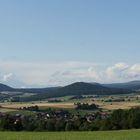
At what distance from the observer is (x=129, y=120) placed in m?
65.5

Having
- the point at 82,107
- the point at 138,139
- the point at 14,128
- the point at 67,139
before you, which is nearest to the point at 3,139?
the point at 67,139

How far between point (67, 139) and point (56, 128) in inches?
1732

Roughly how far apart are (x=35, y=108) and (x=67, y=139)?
11581 centimetres

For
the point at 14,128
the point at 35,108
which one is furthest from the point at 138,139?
the point at 35,108

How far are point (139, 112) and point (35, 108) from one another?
77982mm

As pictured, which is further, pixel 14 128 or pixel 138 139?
pixel 14 128

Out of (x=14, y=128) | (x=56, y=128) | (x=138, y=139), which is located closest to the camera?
(x=138, y=139)

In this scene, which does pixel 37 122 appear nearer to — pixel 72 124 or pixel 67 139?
pixel 72 124

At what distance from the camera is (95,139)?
2817 cm

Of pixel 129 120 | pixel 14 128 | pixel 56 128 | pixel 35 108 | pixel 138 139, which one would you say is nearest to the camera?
pixel 138 139

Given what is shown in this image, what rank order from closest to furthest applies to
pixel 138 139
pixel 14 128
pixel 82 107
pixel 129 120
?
pixel 138 139
pixel 14 128
pixel 129 120
pixel 82 107

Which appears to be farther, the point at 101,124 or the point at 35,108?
the point at 35,108

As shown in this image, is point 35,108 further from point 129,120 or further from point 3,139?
point 3,139

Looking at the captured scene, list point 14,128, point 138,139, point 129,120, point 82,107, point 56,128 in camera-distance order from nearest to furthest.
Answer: point 138,139 < point 14,128 < point 129,120 < point 56,128 < point 82,107
